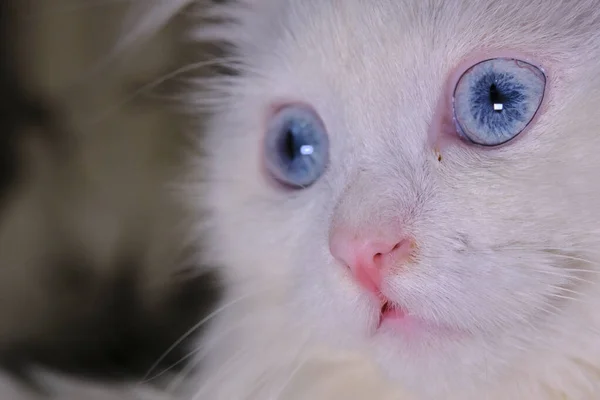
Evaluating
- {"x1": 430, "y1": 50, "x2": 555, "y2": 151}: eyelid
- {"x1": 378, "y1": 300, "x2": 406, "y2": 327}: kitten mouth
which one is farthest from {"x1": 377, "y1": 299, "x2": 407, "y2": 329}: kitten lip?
{"x1": 430, "y1": 50, "x2": 555, "y2": 151}: eyelid

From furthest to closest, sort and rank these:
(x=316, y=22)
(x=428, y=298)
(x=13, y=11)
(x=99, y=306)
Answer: (x=99, y=306)
(x=13, y=11)
(x=316, y=22)
(x=428, y=298)

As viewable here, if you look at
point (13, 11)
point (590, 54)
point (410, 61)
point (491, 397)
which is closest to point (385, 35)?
point (410, 61)

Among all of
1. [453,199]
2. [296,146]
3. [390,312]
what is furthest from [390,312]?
[296,146]

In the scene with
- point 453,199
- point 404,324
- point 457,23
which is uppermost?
point 457,23

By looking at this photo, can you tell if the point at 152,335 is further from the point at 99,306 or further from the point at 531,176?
the point at 531,176

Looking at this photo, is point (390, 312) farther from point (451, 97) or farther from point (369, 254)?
point (451, 97)

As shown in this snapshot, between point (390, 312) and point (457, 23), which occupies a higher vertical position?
point (457, 23)
